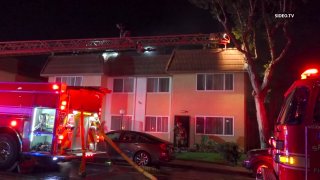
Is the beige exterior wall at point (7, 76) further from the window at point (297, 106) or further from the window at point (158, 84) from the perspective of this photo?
the window at point (297, 106)

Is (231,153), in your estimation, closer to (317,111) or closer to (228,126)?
(228,126)

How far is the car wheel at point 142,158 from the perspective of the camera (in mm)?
15281

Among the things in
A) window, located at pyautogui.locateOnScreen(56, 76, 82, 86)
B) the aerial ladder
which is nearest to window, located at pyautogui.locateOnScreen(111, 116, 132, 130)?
window, located at pyautogui.locateOnScreen(56, 76, 82, 86)

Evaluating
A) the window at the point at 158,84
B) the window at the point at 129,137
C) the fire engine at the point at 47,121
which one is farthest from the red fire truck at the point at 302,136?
the window at the point at 158,84

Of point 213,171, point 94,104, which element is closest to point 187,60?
point 213,171

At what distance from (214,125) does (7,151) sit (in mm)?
16893

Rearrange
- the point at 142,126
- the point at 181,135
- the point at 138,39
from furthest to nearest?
the point at 142,126 < the point at 181,135 < the point at 138,39

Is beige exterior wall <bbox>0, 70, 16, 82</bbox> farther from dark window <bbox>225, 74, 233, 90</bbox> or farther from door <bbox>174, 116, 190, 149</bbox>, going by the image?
dark window <bbox>225, 74, 233, 90</bbox>

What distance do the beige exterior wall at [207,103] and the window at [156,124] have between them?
0.83 metres

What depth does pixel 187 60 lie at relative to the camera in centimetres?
2722

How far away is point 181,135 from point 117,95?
20.8 feet

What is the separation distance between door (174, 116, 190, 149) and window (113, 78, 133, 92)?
4.69 m

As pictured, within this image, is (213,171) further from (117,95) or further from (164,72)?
(117,95)

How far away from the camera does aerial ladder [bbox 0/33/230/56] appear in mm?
23188
